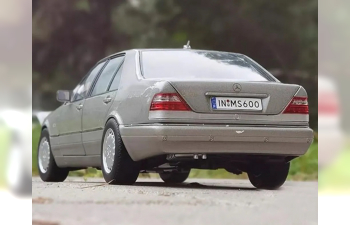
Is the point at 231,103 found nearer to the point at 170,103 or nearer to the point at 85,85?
the point at 170,103

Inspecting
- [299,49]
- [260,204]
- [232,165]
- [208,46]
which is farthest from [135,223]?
[299,49]

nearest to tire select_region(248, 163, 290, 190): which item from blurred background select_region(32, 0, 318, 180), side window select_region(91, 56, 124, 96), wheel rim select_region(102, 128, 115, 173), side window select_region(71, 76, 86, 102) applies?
blurred background select_region(32, 0, 318, 180)

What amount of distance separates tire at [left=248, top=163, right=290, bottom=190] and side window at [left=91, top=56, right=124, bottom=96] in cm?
146

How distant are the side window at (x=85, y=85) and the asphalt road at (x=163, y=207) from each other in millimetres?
1403

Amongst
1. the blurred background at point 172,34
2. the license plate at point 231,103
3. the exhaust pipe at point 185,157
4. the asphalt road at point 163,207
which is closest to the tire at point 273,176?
the blurred background at point 172,34

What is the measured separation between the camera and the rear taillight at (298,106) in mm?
5992

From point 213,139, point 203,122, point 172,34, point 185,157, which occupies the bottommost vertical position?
point 185,157

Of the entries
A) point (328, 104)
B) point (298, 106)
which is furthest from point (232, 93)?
point (328, 104)

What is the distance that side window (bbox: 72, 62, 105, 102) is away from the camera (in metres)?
7.22

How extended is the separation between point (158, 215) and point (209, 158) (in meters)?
0.99

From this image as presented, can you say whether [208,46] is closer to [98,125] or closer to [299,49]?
[299,49]

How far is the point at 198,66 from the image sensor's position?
20.8 ft

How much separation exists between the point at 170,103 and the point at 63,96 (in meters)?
1.90

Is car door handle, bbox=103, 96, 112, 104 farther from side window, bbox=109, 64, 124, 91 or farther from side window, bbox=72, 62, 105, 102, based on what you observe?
side window, bbox=72, 62, 105, 102
